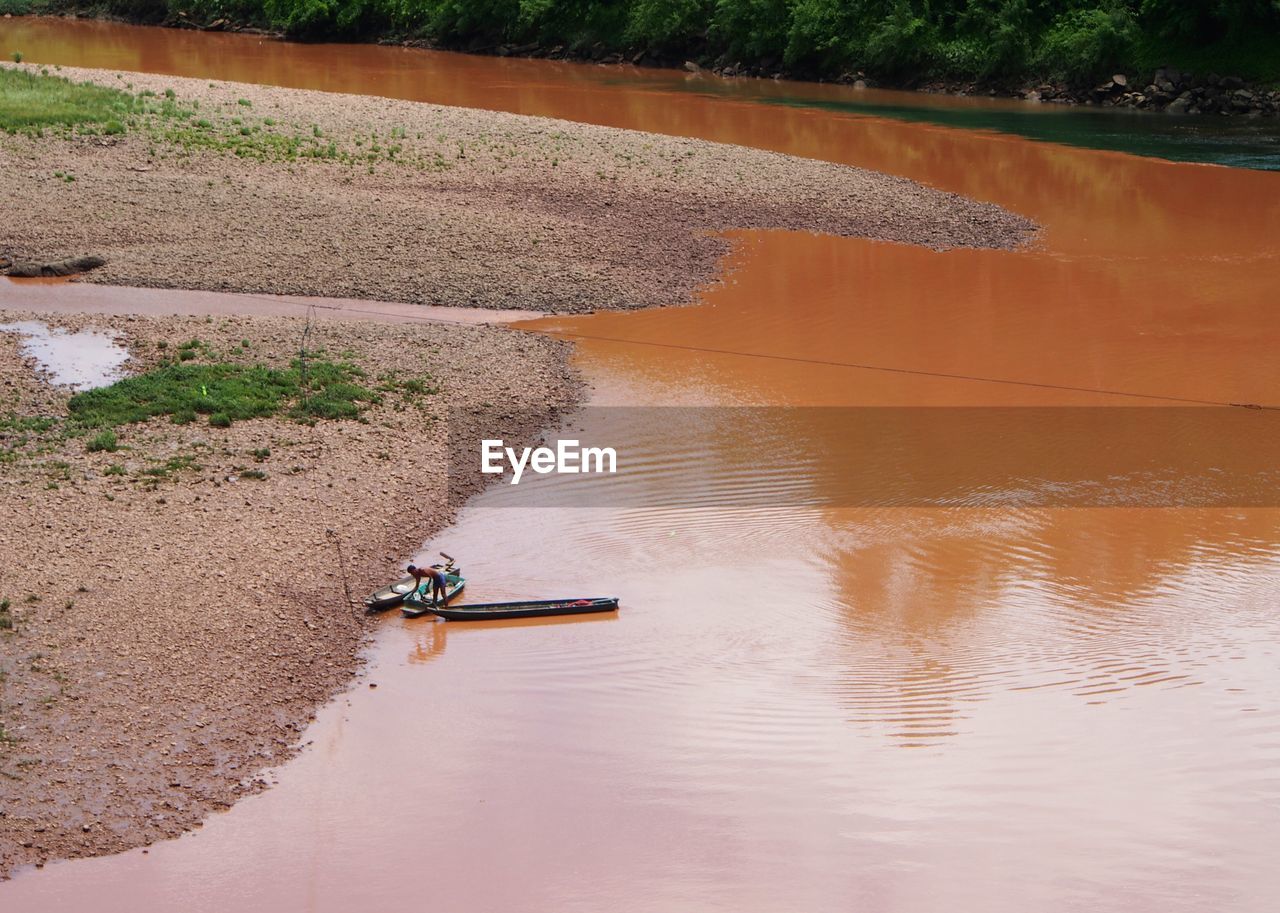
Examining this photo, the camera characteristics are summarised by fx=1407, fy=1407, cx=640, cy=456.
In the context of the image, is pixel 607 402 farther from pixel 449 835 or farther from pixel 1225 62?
pixel 1225 62

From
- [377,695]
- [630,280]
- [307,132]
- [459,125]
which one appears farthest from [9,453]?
[459,125]

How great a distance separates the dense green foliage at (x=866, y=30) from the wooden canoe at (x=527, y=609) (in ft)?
122

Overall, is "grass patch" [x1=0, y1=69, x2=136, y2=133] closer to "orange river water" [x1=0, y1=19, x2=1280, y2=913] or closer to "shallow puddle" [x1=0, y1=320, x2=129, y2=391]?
"shallow puddle" [x1=0, y1=320, x2=129, y2=391]

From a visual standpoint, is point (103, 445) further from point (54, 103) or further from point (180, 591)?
point (54, 103)

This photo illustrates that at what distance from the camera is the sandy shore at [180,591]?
934 centimetres

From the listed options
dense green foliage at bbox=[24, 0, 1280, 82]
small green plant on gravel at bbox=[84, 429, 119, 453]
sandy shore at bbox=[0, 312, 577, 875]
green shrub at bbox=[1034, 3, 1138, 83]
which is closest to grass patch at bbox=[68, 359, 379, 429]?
sandy shore at bbox=[0, 312, 577, 875]

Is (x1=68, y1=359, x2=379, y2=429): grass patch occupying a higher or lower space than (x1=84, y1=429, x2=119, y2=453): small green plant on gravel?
higher

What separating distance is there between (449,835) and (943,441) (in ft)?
28.7

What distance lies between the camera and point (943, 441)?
16.1 m

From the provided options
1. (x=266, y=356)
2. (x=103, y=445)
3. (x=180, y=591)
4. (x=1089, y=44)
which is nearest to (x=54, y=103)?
(x=266, y=356)

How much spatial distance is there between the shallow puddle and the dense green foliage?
Answer: 115ft

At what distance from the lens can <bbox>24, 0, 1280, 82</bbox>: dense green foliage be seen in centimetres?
4331

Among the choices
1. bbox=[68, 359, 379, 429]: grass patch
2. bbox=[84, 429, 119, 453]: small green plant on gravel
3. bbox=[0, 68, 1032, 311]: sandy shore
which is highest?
bbox=[0, 68, 1032, 311]: sandy shore

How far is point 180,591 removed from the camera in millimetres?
11531
